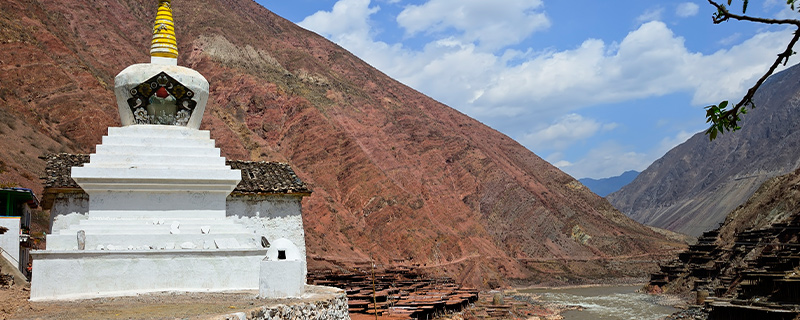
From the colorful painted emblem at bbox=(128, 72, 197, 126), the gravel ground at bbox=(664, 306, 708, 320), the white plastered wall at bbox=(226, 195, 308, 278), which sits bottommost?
the gravel ground at bbox=(664, 306, 708, 320)

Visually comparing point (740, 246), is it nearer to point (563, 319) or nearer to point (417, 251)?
point (563, 319)

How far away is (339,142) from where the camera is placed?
65312mm

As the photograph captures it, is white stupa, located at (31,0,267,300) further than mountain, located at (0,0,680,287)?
No

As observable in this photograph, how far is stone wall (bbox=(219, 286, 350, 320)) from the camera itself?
30.4 feet

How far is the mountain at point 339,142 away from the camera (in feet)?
163

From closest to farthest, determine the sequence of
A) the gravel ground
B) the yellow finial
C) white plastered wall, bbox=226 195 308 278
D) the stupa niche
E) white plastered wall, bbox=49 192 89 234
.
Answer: the stupa niche < the yellow finial < white plastered wall, bbox=49 192 89 234 < white plastered wall, bbox=226 195 308 278 < the gravel ground

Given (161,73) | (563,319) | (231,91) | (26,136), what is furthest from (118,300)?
(231,91)

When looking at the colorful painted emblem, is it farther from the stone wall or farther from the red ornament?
the stone wall

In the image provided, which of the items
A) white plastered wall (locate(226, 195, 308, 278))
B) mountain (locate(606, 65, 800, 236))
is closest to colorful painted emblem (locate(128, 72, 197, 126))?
white plastered wall (locate(226, 195, 308, 278))

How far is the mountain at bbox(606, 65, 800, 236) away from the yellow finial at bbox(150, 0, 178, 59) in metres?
96.0

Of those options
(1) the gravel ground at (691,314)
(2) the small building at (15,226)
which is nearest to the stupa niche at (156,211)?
(2) the small building at (15,226)

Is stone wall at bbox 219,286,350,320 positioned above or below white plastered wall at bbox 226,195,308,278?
below

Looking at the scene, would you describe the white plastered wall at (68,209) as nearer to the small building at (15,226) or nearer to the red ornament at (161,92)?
the small building at (15,226)

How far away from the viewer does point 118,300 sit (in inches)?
457
